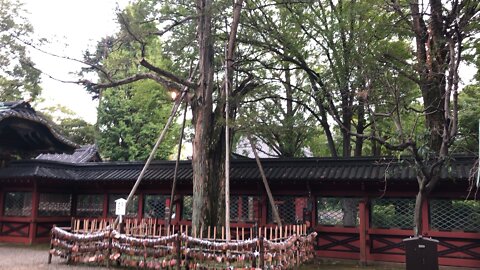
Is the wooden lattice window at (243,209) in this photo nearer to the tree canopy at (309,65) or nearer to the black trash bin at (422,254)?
the tree canopy at (309,65)

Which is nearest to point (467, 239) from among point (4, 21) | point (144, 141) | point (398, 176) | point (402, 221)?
A: point (402, 221)

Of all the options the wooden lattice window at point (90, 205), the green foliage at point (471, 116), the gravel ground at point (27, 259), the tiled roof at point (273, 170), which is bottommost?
the gravel ground at point (27, 259)

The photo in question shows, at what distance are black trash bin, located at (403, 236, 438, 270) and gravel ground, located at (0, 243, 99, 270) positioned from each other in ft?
25.6

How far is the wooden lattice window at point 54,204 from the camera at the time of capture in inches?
671

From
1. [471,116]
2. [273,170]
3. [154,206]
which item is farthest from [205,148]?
[471,116]

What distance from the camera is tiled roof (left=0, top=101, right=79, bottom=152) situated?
14.6 metres

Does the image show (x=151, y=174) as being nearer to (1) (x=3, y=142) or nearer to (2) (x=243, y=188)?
(2) (x=243, y=188)

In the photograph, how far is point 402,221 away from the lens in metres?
12.6

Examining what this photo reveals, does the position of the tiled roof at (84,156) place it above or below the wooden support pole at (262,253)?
above

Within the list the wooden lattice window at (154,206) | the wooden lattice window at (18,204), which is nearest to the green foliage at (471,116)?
the wooden lattice window at (154,206)

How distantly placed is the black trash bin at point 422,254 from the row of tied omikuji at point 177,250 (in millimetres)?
2638

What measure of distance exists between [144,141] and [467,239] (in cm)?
1922

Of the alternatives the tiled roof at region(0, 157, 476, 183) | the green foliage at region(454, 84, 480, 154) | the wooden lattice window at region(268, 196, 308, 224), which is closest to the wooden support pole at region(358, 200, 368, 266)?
the tiled roof at region(0, 157, 476, 183)

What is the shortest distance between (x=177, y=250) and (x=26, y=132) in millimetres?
9921
